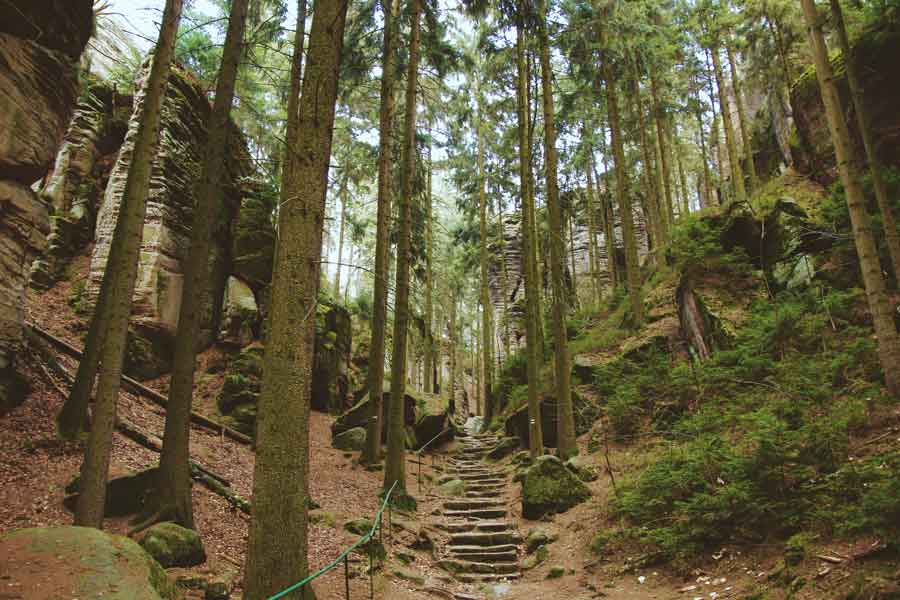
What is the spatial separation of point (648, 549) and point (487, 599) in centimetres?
240

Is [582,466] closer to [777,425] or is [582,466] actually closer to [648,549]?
[648,549]

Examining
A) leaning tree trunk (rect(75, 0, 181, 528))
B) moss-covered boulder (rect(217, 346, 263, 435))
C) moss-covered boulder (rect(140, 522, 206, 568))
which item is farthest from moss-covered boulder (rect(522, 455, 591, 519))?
leaning tree trunk (rect(75, 0, 181, 528))

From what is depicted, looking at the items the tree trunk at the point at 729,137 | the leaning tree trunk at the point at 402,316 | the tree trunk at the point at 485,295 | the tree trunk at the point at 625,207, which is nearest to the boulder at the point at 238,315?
the leaning tree trunk at the point at 402,316

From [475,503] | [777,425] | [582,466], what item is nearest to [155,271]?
[475,503]

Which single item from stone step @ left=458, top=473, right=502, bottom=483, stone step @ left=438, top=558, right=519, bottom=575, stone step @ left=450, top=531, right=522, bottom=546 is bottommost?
stone step @ left=438, top=558, right=519, bottom=575

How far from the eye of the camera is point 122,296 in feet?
19.9

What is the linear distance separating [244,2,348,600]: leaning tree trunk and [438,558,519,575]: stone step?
441 cm

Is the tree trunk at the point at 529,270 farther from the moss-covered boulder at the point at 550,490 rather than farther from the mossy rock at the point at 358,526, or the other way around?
the mossy rock at the point at 358,526

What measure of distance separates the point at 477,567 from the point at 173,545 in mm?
4907

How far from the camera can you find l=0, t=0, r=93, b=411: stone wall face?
293 inches

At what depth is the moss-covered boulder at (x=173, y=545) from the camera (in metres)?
5.39

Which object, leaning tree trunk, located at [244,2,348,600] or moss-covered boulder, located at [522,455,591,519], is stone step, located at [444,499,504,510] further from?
leaning tree trunk, located at [244,2,348,600]

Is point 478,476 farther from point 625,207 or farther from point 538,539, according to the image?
point 625,207

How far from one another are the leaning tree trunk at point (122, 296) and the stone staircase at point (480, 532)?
5.40 meters
